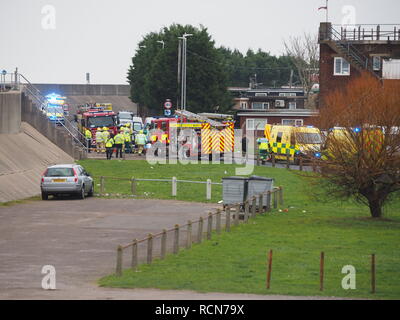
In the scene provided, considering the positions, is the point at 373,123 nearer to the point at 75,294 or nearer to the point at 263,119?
the point at 75,294

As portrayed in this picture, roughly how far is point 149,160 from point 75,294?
40.8 m

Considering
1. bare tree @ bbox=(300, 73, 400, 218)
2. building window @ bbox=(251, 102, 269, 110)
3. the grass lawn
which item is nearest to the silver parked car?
the grass lawn

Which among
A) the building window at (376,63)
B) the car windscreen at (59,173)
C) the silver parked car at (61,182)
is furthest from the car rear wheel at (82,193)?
the building window at (376,63)

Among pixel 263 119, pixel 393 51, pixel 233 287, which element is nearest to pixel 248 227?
pixel 233 287

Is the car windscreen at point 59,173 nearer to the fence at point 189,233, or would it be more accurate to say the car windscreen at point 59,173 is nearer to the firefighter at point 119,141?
the fence at point 189,233

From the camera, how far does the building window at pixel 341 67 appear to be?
74750mm

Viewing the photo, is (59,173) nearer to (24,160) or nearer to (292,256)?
(24,160)

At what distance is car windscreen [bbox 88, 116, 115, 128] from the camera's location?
7412 cm

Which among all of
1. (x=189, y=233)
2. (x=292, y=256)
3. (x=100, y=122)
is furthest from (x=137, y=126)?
(x=292, y=256)

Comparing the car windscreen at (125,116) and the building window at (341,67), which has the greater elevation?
the building window at (341,67)

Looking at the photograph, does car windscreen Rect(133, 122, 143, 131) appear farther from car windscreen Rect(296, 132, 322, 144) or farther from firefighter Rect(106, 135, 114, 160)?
car windscreen Rect(296, 132, 322, 144)

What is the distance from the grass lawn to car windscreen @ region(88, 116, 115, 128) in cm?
3890

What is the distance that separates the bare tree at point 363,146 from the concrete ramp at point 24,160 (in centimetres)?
1299

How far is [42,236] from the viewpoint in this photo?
89.6 feet
